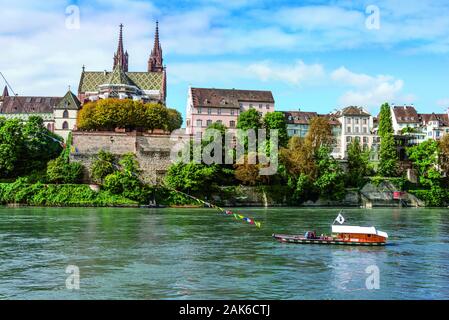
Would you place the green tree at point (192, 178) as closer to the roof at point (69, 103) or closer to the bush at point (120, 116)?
the bush at point (120, 116)

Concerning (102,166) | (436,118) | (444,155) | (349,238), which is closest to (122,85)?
(102,166)

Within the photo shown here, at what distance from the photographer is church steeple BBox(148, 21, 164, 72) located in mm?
130625


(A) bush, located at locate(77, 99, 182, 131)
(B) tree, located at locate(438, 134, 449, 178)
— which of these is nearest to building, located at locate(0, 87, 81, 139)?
(A) bush, located at locate(77, 99, 182, 131)

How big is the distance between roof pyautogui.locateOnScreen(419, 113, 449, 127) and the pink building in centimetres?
3292

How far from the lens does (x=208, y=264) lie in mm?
26891

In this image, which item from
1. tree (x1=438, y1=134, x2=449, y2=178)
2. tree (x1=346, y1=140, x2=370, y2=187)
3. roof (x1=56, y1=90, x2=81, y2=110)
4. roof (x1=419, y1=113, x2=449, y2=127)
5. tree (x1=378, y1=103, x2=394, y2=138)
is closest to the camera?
tree (x1=346, y1=140, x2=370, y2=187)

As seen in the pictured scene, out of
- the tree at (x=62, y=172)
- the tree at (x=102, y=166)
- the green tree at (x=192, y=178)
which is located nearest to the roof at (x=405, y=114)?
the green tree at (x=192, y=178)

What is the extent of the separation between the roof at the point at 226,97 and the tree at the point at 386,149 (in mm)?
20747

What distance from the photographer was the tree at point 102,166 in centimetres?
7444

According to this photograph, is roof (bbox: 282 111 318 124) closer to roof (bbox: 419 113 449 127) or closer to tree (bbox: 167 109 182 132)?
tree (bbox: 167 109 182 132)

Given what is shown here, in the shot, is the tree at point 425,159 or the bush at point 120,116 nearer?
the bush at point 120,116

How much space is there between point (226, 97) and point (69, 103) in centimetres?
2820

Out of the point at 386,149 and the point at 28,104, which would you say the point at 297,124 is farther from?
the point at 28,104

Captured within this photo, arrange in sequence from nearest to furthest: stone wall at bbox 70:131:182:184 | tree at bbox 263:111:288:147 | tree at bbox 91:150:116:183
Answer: tree at bbox 91:150:116:183 < stone wall at bbox 70:131:182:184 < tree at bbox 263:111:288:147
